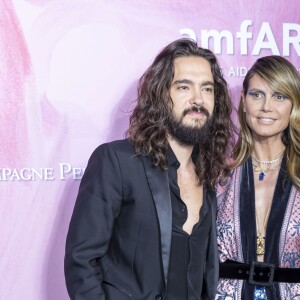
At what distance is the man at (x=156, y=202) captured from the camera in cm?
220

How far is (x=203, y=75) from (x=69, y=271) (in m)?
0.97

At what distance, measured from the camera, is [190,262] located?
2359mm

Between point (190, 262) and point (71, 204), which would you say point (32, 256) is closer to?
point (71, 204)

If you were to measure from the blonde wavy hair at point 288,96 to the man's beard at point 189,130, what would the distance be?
0.40 m

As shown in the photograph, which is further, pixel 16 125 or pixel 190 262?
pixel 16 125

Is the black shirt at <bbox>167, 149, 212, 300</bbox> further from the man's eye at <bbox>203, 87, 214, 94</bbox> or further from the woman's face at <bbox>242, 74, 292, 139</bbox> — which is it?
the woman's face at <bbox>242, 74, 292, 139</bbox>

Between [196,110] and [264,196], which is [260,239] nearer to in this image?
[264,196]

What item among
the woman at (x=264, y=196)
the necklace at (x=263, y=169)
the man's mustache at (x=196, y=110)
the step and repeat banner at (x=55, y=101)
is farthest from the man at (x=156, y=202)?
the step and repeat banner at (x=55, y=101)

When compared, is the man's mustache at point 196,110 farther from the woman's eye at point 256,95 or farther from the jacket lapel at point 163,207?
the woman's eye at point 256,95

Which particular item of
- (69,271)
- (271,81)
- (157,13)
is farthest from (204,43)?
(69,271)

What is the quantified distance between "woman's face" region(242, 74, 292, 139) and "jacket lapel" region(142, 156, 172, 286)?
0.66 meters

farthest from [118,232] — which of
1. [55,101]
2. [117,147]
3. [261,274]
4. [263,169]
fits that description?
[55,101]

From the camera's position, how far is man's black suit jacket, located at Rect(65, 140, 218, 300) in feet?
7.18

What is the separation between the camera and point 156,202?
225cm
